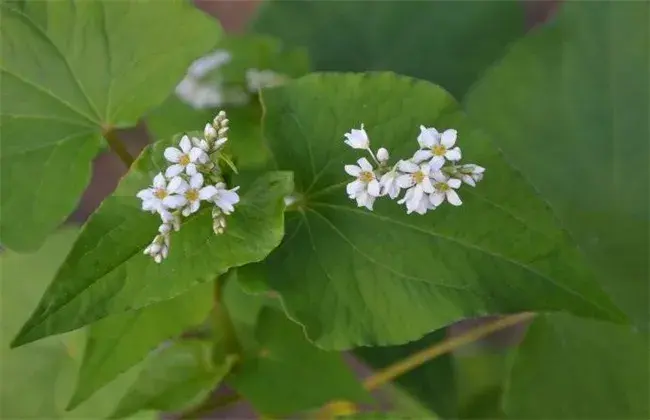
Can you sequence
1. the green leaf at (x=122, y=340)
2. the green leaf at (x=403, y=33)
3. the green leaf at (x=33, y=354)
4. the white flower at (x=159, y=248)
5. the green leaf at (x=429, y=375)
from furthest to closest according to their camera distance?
the green leaf at (x=403, y=33)
the green leaf at (x=429, y=375)
the green leaf at (x=33, y=354)
the green leaf at (x=122, y=340)
the white flower at (x=159, y=248)

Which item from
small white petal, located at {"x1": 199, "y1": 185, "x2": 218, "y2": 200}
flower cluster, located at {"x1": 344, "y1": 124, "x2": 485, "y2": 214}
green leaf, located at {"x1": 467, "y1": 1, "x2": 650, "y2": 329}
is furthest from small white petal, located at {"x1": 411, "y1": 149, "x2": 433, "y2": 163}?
green leaf, located at {"x1": 467, "y1": 1, "x2": 650, "y2": 329}

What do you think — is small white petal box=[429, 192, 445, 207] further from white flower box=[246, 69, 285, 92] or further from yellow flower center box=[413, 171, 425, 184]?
white flower box=[246, 69, 285, 92]

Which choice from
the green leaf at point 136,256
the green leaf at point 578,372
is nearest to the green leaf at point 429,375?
the green leaf at point 578,372

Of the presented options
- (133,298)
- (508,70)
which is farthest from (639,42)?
(133,298)

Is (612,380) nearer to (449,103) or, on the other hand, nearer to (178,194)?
(449,103)

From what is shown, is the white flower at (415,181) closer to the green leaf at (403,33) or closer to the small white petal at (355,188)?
the small white petal at (355,188)

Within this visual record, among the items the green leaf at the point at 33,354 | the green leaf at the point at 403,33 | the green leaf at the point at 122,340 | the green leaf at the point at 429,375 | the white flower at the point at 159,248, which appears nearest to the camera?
the white flower at the point at 159,248
